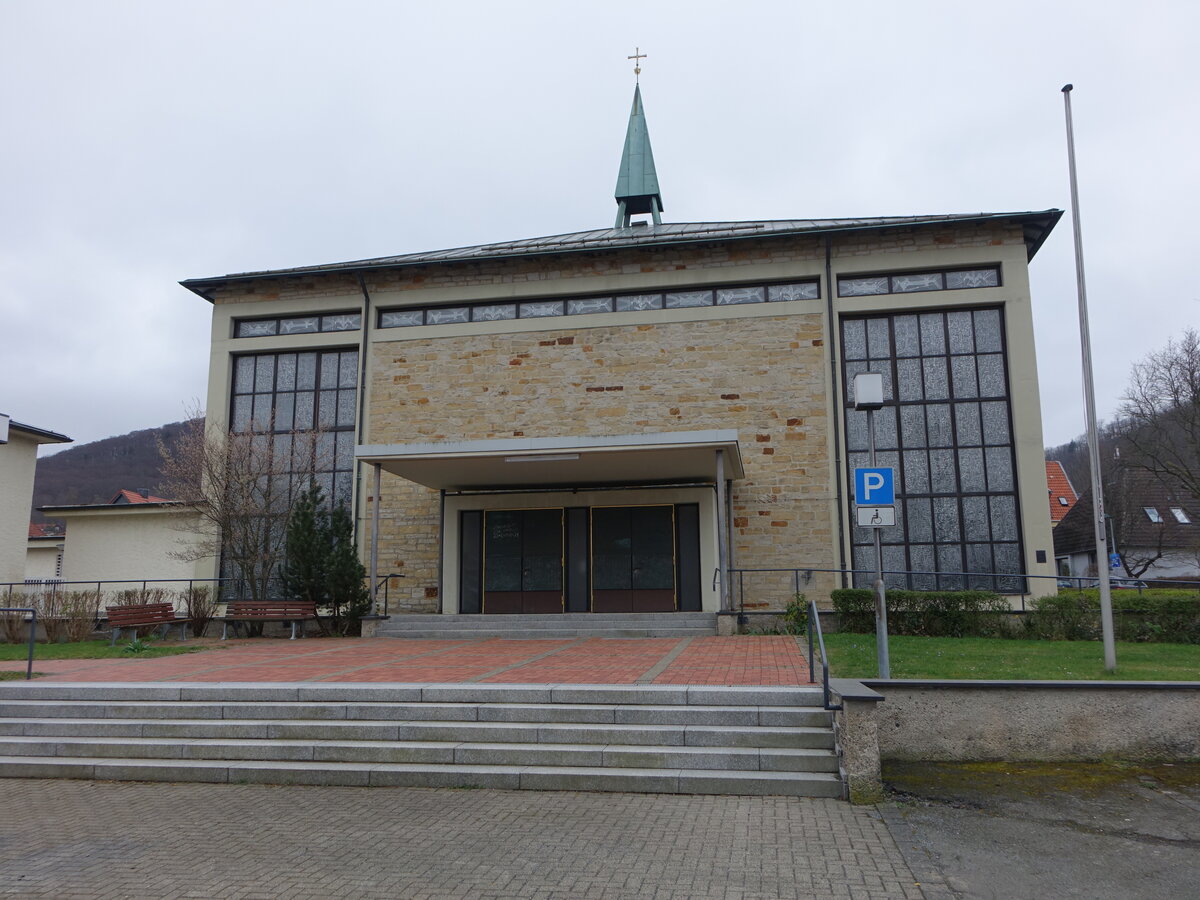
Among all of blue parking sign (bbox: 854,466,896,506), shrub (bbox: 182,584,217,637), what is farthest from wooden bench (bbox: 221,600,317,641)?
blue parking sign (bbox: 854,466,896,506)

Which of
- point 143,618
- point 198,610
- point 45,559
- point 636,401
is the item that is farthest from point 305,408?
point 45,559

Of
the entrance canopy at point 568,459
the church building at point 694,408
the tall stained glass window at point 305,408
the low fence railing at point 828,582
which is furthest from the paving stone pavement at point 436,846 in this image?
the tall stained glass window at point 305,408

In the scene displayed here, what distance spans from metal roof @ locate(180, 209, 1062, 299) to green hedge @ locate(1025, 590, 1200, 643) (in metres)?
Answer: 7.74

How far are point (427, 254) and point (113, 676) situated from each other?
44.2 feet

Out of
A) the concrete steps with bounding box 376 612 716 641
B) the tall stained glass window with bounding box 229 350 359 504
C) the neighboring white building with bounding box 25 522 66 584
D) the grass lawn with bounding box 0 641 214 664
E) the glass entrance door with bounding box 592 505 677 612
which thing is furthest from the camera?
the neighboring white building with bounding box 25 522 66 584

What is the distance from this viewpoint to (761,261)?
18.3 metres

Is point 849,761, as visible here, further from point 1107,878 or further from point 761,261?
point 761,261

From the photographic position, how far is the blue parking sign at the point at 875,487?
327 inches

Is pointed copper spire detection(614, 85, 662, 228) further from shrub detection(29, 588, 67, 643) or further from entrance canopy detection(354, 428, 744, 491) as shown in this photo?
shrub detection(29, 588, 67, 643)

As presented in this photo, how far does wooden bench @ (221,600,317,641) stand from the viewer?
16031mm

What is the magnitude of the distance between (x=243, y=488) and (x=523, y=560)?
606 centimetres

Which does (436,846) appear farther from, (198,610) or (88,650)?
(198,610)

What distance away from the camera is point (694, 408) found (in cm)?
1791

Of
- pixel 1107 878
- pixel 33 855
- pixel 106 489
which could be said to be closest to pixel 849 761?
pixel 1107 878
